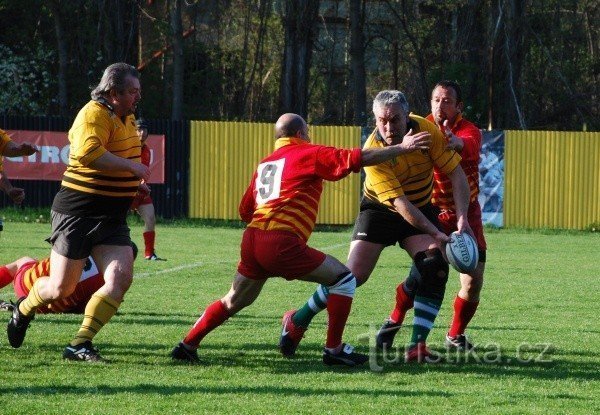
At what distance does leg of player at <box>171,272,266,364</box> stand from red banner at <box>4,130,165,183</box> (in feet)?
58.6

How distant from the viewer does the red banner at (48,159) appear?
990 inches

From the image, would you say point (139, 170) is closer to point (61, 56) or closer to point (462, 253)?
point (462, 253)

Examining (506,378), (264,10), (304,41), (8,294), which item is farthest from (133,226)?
(264,10)

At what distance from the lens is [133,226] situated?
23688 mm

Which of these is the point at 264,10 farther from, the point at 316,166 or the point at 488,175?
the point at 316,166

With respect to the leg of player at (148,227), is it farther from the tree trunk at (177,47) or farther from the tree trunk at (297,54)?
A: the tree trunk at (297,54)

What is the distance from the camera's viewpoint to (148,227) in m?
15.4

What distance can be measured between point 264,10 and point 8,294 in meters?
32.8

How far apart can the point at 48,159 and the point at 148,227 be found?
10.5 metres

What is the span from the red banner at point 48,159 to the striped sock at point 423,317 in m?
17.8

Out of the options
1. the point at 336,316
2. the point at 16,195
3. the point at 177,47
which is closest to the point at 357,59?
the point at 177,47

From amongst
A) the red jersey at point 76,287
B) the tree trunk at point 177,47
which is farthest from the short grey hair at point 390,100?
the tree trunk at point 177,47

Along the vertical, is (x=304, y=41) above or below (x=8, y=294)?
above

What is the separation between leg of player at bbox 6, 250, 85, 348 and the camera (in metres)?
7.38
